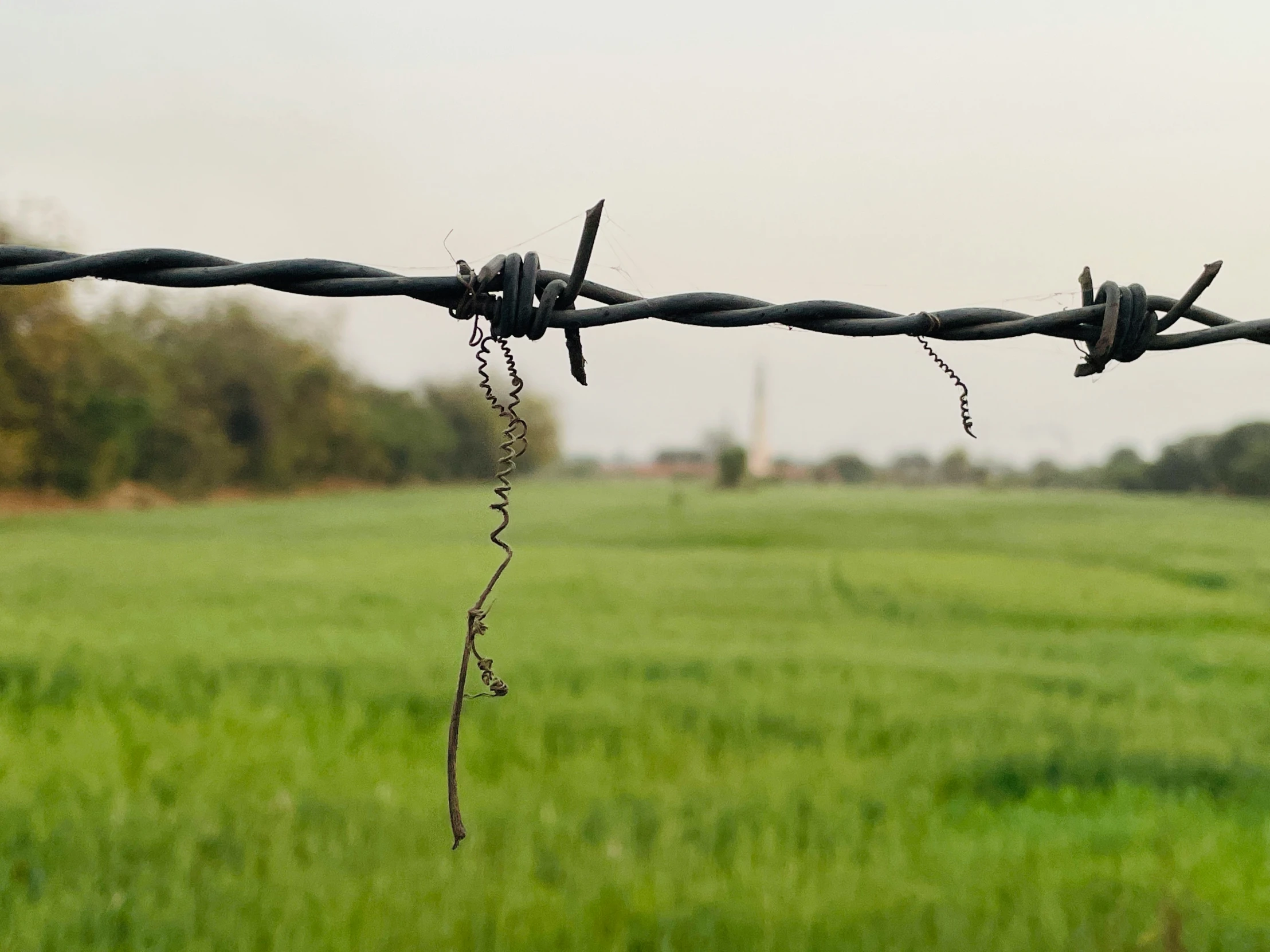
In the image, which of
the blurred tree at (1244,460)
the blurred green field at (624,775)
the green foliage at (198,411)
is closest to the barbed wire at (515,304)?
the blurred green field at (624,775)

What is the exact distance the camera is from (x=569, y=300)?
117cm

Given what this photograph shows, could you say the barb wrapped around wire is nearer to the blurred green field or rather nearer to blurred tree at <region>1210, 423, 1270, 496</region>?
the blurred green field

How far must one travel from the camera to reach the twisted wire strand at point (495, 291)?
1168mm

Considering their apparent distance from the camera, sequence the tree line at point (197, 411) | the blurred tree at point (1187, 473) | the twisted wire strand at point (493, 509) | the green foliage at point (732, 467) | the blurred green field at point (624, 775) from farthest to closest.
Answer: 1. the green foliage at point (732, 467)
2. the tree line at point (197, 411)
3. the blurred tree at point (1187, 473)
4. the blurred green field at point (624, 775)
5. the twisted wire strand at point (493, 509)

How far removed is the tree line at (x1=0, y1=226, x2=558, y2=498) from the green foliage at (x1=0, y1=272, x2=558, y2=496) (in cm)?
4

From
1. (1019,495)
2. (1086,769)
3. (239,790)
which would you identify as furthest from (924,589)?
(1019,495)

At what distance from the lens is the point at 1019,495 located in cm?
4338

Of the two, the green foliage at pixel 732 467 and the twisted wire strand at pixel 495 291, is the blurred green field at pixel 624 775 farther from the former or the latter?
the green foliage at pixel 732 467

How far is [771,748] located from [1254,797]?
7.23 feet

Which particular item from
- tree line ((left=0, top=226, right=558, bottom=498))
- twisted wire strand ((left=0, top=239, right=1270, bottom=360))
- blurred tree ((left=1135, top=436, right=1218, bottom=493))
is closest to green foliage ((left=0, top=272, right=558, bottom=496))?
tree line ((left=0, top=226, right=558, bottom=498))

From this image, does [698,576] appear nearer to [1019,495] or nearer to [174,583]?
[174,583]

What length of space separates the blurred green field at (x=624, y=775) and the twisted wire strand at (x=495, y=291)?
1940 millimetres

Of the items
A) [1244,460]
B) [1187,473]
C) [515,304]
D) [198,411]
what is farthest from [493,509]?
[198,411]

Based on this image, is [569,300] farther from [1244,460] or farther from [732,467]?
[732,467]
